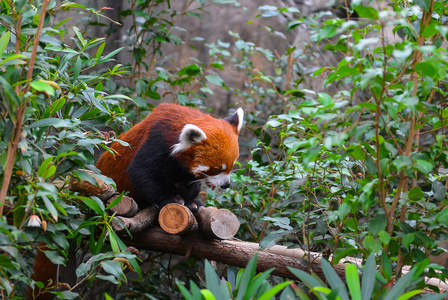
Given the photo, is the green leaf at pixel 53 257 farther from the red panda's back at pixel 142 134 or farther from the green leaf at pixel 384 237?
the green leaf at pixel 384 237

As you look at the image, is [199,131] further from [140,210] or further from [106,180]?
[106,180]

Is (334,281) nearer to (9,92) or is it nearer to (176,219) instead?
Answer: (176,219)

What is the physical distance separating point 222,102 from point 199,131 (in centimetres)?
292

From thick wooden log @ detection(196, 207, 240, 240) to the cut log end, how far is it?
0.07 metres

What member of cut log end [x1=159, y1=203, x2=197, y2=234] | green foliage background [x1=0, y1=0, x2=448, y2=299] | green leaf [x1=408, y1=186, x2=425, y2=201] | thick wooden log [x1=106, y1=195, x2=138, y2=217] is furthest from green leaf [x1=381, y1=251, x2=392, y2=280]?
thick wooden log [x1=106, y1=195, x2=138, y2=217]

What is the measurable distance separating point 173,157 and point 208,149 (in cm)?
19

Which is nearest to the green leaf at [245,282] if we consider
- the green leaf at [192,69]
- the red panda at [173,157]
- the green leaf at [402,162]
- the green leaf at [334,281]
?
the green leaf at [334,281]

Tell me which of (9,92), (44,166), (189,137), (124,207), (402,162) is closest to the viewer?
(9,92)

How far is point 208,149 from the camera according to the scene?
99.0 inches

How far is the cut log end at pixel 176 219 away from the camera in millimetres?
2250

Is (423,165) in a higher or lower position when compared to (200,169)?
higher

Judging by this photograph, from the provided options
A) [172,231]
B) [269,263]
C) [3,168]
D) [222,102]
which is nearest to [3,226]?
[3,168]

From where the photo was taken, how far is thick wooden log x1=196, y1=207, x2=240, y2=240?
7.42 ft

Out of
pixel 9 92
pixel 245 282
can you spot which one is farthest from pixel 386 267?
pixel 9 92
